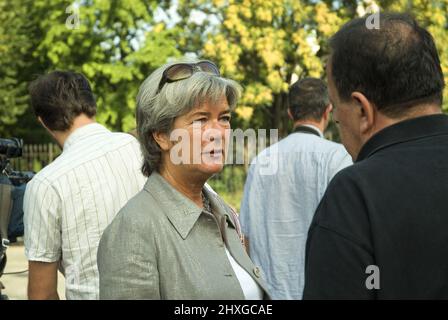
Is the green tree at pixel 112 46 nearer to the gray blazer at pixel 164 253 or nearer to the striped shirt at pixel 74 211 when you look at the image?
the striped shirt at pixel 74 211

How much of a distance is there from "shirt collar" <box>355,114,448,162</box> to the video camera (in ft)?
8.70

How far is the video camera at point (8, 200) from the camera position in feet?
12.2

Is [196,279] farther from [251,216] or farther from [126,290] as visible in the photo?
[251,216]

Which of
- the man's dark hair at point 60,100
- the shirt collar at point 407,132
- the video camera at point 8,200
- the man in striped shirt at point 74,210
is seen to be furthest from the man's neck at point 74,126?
the shirt collar at point 407,132

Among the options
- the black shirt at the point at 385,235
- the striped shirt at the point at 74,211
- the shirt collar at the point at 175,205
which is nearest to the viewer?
the black shirt at the point at 385,235

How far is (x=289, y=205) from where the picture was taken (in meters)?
3.93

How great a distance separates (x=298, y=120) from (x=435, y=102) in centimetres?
263

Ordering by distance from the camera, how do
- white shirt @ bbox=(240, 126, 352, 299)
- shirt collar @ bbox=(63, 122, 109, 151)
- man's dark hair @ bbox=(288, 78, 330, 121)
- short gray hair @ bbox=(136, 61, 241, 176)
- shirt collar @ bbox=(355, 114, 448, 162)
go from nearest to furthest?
shirt collar @ bbox=(355, 114, 448, 162) < short gray hair @ bbox=(136, 61, 241, 176) < shirt collar @ bbox=(63, 122, 109, 151) < white shirt @ bbox=(240, 126, 352, 299) < man's dark hair @ bbox=(288, 78, 330, 121)

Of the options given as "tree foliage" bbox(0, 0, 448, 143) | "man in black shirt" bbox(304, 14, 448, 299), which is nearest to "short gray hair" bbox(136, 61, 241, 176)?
"man in black shirt" bbox(304, 14, 448, 299)

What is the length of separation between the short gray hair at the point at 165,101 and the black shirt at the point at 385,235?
87 cm

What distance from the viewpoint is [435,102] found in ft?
5.23

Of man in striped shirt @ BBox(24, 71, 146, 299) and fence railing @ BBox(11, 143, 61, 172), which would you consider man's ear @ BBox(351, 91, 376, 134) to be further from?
fence railing @ BBox(11, 143, 61, 172)

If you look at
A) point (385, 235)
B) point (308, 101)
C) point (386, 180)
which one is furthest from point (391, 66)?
point (308, 101)

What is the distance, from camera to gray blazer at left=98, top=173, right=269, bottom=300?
1.93m
